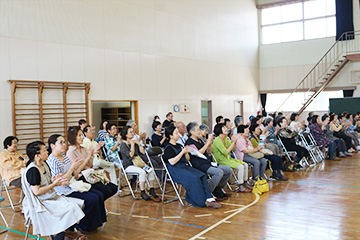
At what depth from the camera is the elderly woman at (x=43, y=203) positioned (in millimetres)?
3848

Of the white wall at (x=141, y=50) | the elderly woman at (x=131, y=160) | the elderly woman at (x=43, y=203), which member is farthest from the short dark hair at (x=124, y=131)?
the white wall at (x=141, y=50)

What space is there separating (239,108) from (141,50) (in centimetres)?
677

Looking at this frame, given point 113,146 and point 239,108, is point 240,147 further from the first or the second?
point 239,108

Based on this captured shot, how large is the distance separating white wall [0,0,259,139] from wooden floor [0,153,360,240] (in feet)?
12.8

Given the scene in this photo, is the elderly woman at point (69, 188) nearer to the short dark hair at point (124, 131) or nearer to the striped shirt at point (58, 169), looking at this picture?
the striped shirt at point (58, 169)

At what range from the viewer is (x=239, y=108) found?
17.4 m

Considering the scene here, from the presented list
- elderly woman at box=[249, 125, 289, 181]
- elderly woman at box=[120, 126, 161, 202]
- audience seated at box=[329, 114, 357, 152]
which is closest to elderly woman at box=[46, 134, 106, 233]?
elderly woman at box=[120, 126, 161, 202]

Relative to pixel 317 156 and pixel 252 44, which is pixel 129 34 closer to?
pixel 317 156

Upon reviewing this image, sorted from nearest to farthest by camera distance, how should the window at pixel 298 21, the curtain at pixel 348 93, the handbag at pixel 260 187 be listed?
the handbag at pixel 260 187 → the curtain at pixel 348 93 → the window at pixel 298 21

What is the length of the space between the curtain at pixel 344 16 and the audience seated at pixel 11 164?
15.1m

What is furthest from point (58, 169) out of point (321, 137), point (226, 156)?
point (321, 137)

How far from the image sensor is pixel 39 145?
4008mm

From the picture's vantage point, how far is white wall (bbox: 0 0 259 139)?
913 cm

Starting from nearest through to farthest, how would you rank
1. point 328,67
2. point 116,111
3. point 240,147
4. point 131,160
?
point 131,160 < point 240,147 < point 116,111 < point 328,67
